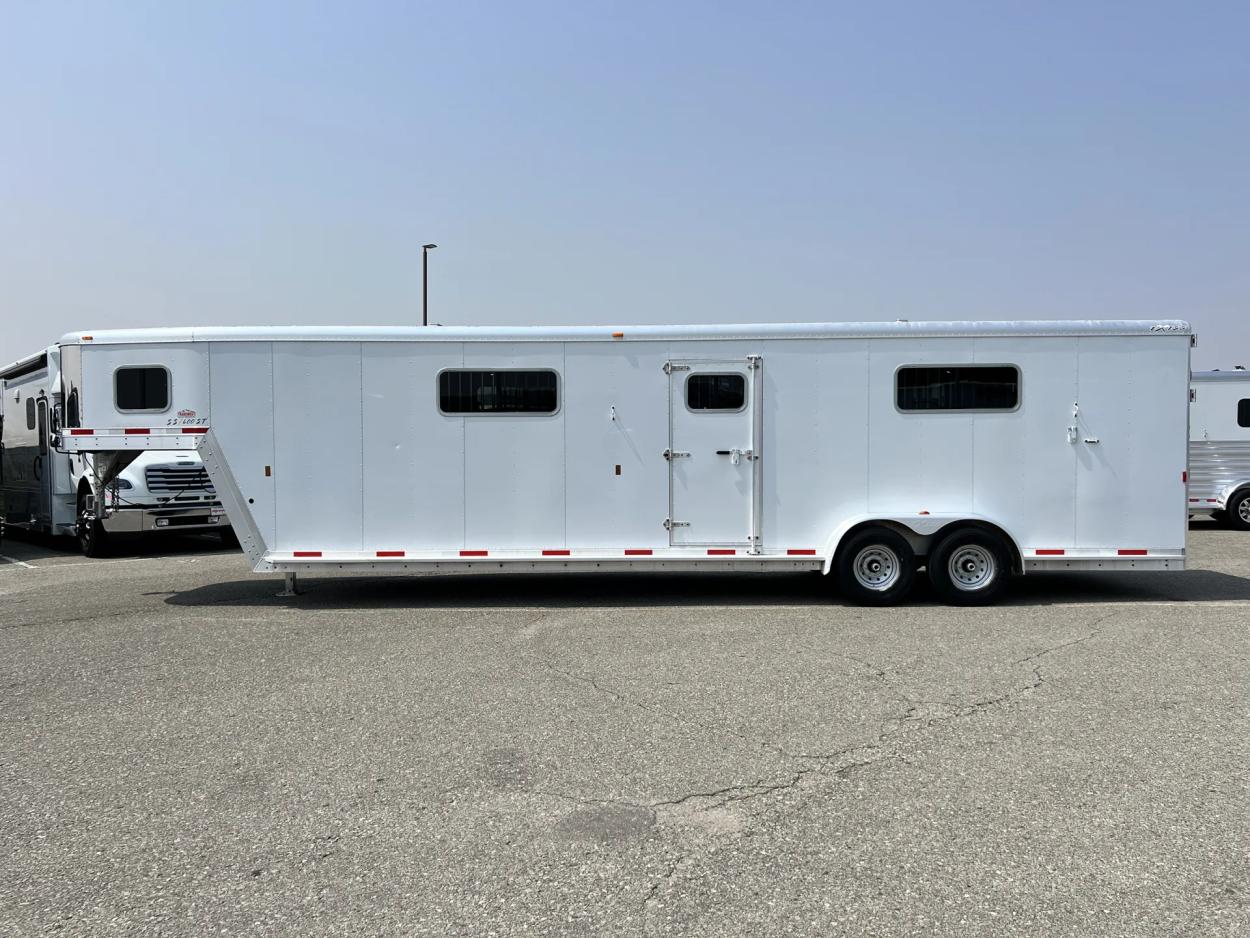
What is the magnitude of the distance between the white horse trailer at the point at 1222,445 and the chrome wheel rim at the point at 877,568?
1004cm

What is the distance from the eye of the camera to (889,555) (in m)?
8.55

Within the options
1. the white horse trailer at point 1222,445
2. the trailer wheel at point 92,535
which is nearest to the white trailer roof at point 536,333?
the trailer wheel at point 92,535

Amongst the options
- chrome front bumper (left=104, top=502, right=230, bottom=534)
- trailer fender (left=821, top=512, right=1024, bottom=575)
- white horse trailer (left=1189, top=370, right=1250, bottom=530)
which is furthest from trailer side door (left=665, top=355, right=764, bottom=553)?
white horse trailer (left=1189, top=370, right=1250, bottom=530)

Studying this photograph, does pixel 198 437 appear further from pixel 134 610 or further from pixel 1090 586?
pixel 1090 586

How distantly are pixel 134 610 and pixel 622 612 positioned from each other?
15.9 ft

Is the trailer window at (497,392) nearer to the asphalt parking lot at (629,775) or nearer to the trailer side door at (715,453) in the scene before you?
the trailer side door at (715,453)

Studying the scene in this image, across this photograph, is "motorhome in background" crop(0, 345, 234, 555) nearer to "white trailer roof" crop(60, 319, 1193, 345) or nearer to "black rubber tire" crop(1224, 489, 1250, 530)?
"white trailer roof" crop(60, 319, 1193, 345)

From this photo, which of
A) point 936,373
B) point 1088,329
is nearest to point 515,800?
point 936,373

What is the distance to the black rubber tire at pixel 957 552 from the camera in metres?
8.44

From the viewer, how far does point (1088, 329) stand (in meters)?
8.37

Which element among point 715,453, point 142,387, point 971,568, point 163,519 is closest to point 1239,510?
point 971,568

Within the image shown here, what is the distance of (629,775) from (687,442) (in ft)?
15.2

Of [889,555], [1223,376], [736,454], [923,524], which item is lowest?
[889,555]

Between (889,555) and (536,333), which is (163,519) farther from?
(889,555)
